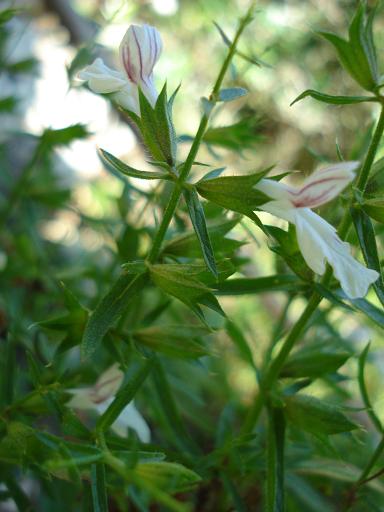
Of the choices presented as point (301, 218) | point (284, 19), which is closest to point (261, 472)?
point (301, 218)

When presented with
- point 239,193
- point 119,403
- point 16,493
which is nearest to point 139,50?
point 239,193

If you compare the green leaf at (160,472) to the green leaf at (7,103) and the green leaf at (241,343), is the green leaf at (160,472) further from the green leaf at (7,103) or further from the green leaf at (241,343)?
the green leaf at (7,103)

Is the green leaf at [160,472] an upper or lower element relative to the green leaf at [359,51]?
lower

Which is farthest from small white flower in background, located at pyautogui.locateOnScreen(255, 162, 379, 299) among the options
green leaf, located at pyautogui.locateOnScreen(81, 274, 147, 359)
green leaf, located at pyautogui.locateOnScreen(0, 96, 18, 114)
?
green leaf, located at pyautogui.locateOnScreen(0, 96, 18, 114)

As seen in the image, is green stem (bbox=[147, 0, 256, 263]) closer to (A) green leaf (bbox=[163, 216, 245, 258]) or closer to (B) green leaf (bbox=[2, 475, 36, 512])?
(A) green leaf (bbox=[163, 216, 245, 258])

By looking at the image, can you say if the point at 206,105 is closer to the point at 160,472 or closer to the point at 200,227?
the point at 200,227

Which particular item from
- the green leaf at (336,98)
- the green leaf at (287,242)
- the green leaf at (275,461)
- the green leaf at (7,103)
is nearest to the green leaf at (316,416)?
the green leaf at (275,461)
